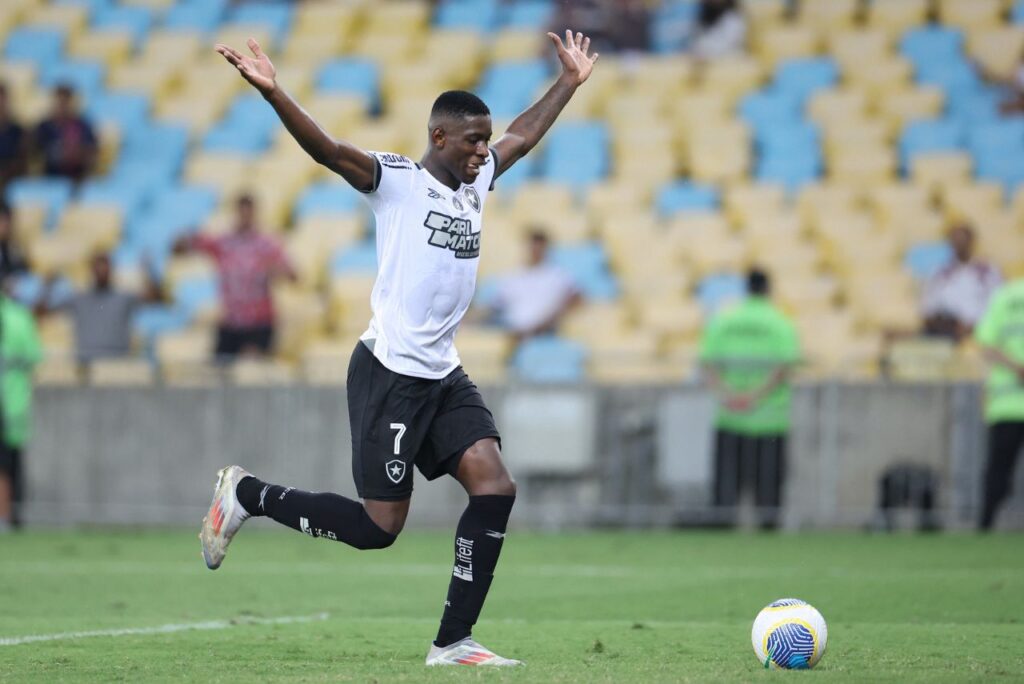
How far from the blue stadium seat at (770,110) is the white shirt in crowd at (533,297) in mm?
4105

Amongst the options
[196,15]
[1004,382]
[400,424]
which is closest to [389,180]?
[400,424]

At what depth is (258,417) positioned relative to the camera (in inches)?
675

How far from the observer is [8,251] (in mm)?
19297

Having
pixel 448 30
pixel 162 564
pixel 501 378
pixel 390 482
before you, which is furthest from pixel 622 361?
pixel 390 482

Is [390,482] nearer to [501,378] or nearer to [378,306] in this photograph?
[378,306]

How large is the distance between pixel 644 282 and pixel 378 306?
1128 centimetres

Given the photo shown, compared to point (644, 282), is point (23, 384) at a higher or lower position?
lower

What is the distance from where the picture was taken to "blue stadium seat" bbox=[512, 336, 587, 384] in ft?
55.3

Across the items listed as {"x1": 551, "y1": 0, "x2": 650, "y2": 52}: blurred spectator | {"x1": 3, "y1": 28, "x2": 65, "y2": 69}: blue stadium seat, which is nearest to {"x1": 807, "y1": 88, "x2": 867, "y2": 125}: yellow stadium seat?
{"x1": 551, "y1": 0, "x2": 650, "y2": 52}: blurred spectator

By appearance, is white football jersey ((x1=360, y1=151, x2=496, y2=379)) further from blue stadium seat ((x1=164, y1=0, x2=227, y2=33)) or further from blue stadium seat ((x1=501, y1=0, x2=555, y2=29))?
blue stadium seat ((x1=164, y1=0, x2=227, y2=33))

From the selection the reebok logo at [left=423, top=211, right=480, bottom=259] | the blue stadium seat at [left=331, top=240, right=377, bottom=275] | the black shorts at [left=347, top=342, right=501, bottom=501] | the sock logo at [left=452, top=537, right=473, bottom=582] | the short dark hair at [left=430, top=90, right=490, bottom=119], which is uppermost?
the blue stadium seat at [left=331, top=240, right=377, bottom=275]

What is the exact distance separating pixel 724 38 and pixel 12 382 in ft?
32.6

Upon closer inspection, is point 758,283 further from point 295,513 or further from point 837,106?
point 295,513

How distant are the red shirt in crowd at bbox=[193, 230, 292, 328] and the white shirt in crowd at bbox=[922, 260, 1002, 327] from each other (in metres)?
6.63
